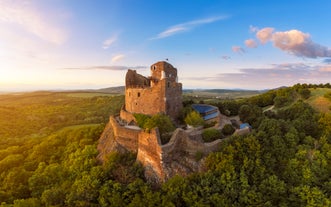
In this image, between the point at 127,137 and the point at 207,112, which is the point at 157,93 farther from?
the point at 207,112

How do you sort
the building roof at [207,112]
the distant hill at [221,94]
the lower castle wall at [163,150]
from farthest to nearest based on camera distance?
the distant hill at [221,94] → the building roof at [207,112] → the lower castle wall at [163,150]

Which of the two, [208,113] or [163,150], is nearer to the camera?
[163,150]

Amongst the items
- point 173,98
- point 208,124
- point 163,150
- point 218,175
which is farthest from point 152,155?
point 173,98

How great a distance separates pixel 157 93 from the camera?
30.3 m

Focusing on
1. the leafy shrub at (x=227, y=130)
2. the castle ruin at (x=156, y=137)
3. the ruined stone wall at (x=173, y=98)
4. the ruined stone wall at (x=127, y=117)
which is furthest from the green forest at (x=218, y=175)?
the ruined stone wall at (x=173, y=98)

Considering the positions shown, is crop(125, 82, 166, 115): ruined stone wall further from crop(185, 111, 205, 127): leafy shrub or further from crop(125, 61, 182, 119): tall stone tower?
crop(185, 111, 205, 127): leafy shrub

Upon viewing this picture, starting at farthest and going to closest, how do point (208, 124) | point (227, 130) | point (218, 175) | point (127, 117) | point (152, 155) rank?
point (127, 117)
point (208, 124)
point (227, 130)
point (152, 155)
point (218, 175)

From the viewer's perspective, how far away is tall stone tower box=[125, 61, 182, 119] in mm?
30031

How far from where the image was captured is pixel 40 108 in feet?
298

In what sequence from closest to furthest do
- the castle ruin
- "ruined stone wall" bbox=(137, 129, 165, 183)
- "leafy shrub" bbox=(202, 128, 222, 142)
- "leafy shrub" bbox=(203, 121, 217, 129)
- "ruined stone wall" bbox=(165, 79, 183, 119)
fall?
1. "ruined stone wall" bbox=(137, 129, 165, 183)
2. the castle ruin
3. "leafy shrub" bbox=(202, 128, 222, 142)
4. "leafy shrub" bbox=(203, 121, 217, 129)
5. "ruined stone wall" bbox=(165, 79, 183, 119)

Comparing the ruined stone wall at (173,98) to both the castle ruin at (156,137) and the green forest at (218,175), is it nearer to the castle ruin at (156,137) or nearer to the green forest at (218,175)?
the castle ruin at (156,137)

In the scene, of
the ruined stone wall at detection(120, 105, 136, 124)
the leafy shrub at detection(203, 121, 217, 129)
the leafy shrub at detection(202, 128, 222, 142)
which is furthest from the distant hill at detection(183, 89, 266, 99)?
the leafy shrub at detection(202, 128, 222, 142)

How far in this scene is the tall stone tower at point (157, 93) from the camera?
30.0 meters

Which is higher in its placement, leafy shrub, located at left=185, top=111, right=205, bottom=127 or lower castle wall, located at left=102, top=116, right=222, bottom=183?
leafy shrub, located at left=185, top=111, right=205, bottom=127
